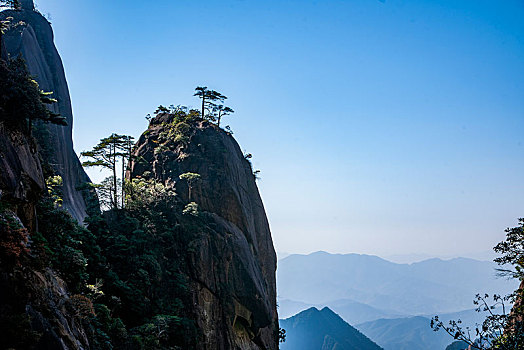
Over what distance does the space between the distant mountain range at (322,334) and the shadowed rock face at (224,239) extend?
397ft

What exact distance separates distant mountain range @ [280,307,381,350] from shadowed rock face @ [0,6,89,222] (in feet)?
430

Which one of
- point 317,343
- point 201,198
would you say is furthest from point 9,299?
point 317,343

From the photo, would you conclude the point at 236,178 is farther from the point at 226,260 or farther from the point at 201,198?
the point at 226,260

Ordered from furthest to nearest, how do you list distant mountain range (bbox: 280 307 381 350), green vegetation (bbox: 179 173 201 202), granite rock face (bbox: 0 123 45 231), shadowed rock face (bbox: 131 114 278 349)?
distant mountain range (bbox: 280 307 381 350) → green vegetation (bbox: 179 173 201 202) → shadowed rock face (bbox: 131 114 278 349) → granite rock face (bbox: 0 123 45 231)

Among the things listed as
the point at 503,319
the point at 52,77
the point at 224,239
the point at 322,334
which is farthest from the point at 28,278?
the point at 322,334

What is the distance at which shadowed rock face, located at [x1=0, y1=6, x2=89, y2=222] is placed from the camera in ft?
114

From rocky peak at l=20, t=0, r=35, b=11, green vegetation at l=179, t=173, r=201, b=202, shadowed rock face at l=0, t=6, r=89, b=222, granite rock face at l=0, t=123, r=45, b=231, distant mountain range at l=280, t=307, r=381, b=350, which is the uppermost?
rocky peak at l=20, t=0, r=35, b=11

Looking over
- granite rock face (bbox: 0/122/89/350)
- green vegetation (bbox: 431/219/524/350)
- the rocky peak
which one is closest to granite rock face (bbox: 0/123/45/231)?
granite rock face (bbox: 0/122/89/350)

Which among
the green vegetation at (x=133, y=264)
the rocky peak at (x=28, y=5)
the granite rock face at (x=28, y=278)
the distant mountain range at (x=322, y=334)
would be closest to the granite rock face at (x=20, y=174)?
the granite rock face at (x=28, y=278)

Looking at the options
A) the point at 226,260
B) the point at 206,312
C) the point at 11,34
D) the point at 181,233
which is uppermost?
the point at 11,34

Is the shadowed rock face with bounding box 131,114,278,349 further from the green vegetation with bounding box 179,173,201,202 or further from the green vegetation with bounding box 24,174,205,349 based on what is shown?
the green vegetation with bounding box 24,174,205,349

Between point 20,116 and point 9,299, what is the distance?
8.46 meters

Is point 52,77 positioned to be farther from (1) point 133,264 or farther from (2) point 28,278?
(2) point 28,278

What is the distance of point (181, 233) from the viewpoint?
30438mm
